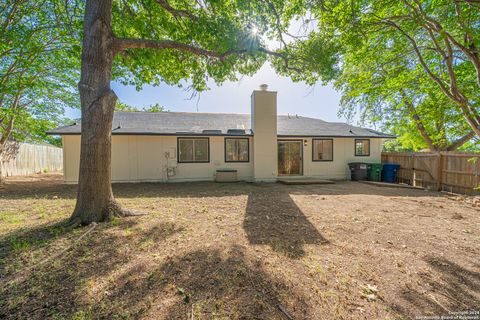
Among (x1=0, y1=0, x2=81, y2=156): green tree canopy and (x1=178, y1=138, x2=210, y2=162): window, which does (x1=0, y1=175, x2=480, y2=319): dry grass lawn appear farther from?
(x1=178, y1=138, x2=210, y2=162): window

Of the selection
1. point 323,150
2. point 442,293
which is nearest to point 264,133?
point 323,150

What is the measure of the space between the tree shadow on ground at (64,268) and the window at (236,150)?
7.01 meters

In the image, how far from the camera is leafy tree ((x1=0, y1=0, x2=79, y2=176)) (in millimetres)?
7336

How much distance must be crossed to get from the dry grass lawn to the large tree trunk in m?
0.49

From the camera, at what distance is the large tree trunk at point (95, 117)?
373 cm

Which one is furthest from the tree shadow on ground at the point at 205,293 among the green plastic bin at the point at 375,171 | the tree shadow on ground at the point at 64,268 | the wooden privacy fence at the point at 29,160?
the wooden privacy fence at the point at 29,160

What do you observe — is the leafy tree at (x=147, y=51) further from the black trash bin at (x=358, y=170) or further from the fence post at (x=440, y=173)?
the fence post at (x=440, y=173)

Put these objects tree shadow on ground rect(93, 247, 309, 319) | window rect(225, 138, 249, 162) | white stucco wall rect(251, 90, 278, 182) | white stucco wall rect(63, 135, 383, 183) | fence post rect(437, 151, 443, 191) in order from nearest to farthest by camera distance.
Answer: tree shadow on ground rect(93, 247, 309, 319) → fence post rect(437, 151, 443, 191) → white stucco wall rect(63, 135, 383, 183) → white stucco wall rect(251, 90, 278, 182) → window rect(225, 138, 249, 162)

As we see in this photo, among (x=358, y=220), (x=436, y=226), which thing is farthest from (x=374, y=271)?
(x=436, y=226)

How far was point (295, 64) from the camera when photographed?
20.7 ft

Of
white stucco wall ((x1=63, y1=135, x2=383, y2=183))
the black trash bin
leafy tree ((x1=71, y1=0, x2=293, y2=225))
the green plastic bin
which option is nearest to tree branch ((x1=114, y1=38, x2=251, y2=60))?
leafy tree ((x1=71, y1=0, x2=293, y2=225))

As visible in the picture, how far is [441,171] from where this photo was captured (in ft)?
27.7

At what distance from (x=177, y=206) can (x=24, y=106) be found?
14.0m

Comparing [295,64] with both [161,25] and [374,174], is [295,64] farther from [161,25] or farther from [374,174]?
[374,174]
